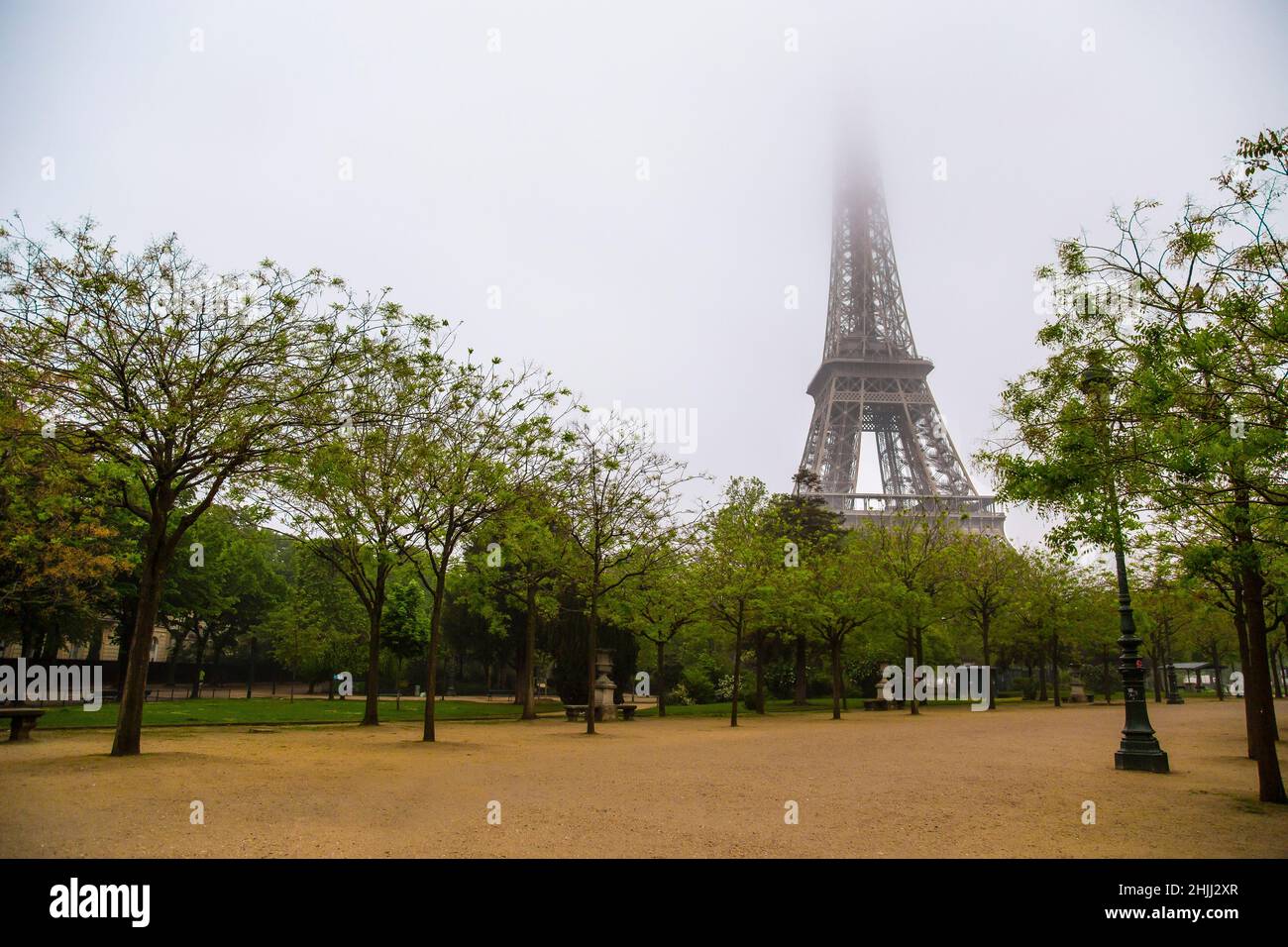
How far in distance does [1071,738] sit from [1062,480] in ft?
51.5

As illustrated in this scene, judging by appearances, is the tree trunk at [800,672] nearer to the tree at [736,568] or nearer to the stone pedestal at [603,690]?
the tree at [736,568]

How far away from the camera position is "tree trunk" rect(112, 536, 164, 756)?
16.0 meters

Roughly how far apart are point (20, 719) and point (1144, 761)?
2383cm

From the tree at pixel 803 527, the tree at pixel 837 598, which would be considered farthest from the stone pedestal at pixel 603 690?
the tree at pixel 803 527

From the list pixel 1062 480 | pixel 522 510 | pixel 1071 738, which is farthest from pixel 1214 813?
pixel 522 510

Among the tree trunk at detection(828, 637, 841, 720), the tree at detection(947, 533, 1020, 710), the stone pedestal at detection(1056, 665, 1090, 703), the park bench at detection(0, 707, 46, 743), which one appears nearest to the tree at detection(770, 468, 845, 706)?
the tree trunk at detection(828, 637, 841, 720)

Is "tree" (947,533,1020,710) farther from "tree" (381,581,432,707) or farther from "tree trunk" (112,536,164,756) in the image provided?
"tree trunk" (112,536,164,756)

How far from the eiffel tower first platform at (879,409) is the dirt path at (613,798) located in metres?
64.7

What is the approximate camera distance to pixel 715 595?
107ft

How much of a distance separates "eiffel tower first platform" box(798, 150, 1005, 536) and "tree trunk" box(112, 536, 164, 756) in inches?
2763

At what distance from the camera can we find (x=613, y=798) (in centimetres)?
1236

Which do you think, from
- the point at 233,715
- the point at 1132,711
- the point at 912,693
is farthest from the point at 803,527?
the point at 1132,711

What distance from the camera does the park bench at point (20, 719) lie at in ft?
60.8

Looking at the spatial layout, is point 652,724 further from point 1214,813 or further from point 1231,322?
point 1231,322
